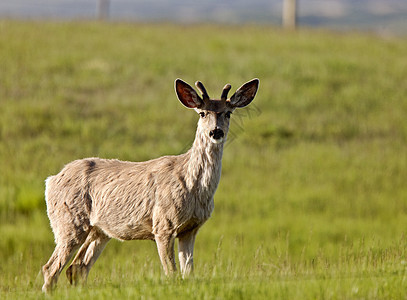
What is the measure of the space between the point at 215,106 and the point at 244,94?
39 cm

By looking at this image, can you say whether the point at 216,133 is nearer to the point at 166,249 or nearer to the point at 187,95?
the point at 187,95

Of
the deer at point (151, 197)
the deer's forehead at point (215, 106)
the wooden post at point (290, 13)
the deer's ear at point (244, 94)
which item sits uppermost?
the wooden post at point (290, 13)

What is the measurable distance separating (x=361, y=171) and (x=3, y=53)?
12670mm

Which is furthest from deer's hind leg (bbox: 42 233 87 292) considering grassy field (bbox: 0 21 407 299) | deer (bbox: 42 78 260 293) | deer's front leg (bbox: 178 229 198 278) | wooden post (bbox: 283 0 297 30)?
wooden post (bbox: 283 0 297 30)

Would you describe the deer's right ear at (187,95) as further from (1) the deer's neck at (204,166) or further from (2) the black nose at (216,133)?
(2) the black nose at (216,133)

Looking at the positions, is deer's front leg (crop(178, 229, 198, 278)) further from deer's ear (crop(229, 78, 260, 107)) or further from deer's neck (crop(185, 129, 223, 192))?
deer's ear (crop(229, 78, 260, 107))

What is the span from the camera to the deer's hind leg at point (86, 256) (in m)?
6.91

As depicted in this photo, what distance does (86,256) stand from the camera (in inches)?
274

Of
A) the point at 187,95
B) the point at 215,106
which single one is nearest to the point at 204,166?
the point at 215,106

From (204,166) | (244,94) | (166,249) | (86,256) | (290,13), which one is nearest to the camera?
(166,249)

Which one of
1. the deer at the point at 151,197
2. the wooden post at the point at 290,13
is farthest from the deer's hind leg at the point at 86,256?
the wooden post at the point at 290,13

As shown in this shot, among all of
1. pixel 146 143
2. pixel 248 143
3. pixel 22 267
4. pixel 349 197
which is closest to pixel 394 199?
pixel 349 197

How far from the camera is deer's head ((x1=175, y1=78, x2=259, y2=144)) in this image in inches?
249

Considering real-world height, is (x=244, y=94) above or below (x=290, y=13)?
below
